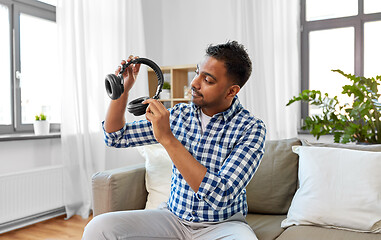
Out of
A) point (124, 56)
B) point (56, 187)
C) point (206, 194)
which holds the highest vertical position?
point (124, 56)

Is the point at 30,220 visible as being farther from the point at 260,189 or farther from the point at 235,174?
the point at 235,174

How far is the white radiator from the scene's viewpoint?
2.69 meters

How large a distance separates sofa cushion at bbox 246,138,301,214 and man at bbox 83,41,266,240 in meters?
0.49

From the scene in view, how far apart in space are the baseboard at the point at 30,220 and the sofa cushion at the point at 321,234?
205 centimetres

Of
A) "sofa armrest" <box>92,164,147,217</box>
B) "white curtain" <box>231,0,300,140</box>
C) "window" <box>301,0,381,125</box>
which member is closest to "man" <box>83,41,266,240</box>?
"sofa armrest" <box>92,164,147,217</box>

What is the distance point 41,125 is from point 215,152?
2.10m

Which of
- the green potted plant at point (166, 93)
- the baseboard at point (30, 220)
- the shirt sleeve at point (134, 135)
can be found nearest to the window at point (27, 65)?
the baseboard at point (30, 220)

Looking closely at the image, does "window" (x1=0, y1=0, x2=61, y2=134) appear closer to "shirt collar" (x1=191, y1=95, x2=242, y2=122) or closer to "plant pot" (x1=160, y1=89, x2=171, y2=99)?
"plant pot" (x1=160, y1=89, x2=171, y2=99)

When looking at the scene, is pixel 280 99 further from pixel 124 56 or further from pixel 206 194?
pixel 206 194

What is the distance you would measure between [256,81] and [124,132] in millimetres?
2282

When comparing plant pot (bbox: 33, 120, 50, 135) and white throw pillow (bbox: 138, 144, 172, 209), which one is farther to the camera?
plant pot (bbox: 33, 120, 50, 135)

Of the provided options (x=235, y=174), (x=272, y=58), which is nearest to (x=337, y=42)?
(x=272, y=58)

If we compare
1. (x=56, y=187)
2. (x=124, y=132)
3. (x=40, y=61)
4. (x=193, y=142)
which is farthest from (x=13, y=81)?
(x=193, y=142)

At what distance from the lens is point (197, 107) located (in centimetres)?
149
